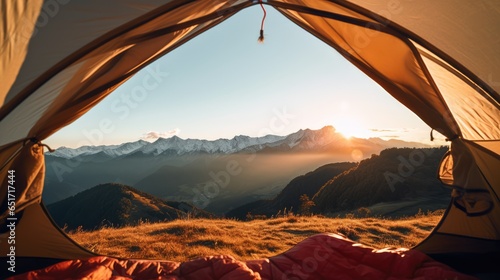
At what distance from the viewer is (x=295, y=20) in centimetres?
402

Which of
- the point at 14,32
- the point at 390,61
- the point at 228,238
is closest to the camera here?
the point at 14,32

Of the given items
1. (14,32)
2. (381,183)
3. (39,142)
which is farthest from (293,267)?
(381,183)

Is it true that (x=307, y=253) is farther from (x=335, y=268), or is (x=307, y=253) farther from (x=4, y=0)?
(x=4, y=0)

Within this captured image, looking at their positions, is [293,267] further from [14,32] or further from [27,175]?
[14,32]

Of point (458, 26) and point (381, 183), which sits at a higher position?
point (458, 26)

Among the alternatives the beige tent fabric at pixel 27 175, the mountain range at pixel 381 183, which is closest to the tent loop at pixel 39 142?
the beige tent fabric at pixel 27 175

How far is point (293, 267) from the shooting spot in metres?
3.28

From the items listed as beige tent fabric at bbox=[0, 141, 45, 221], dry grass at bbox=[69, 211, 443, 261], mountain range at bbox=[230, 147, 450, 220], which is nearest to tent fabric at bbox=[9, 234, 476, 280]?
beige tent fabric at bbox=[0, 141, 45, 221]

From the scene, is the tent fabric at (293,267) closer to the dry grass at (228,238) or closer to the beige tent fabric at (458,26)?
the dry grass at (228,238)

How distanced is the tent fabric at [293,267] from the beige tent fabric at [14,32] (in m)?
1.98

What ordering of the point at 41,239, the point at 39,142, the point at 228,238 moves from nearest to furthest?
1. the point at 39,142
2. the point at 41,239
3. the point at 228,238

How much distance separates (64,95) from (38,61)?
0.59 m

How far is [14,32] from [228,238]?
502cm

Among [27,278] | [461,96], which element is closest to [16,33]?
[27,278]
